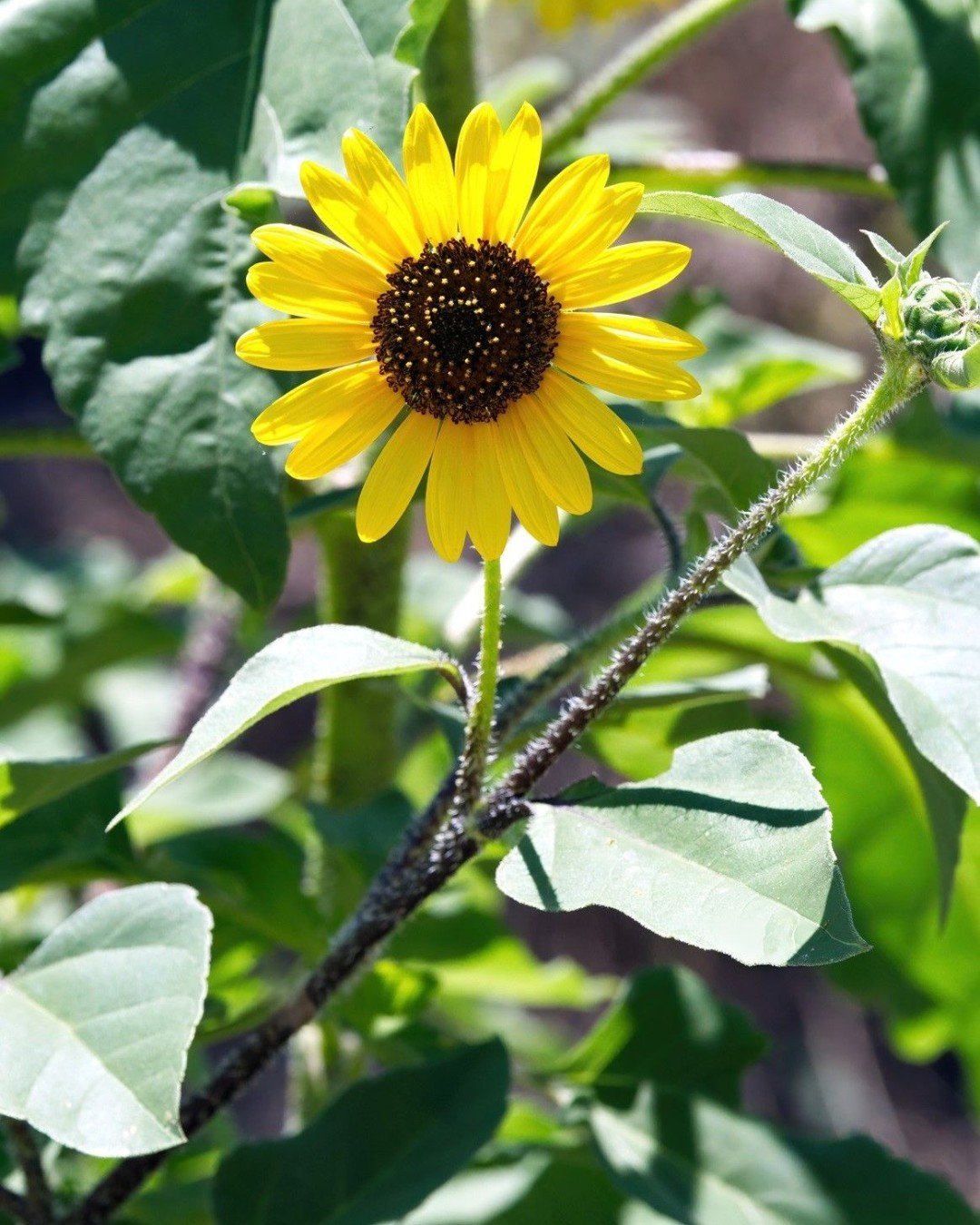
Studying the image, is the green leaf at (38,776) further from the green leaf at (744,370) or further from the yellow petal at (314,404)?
the green leaf at (744,370)

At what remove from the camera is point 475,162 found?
506 mm

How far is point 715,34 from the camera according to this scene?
364 centimetres

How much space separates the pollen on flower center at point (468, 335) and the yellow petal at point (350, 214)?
0.04ft

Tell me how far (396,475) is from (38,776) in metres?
0.18

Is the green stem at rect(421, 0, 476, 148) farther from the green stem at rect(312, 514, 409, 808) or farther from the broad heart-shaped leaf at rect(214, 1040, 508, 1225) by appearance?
the broad heart-shaped leaf at rect(214, 1040, 508, 1225)

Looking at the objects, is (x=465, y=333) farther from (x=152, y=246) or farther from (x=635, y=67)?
(x=635, y=67)

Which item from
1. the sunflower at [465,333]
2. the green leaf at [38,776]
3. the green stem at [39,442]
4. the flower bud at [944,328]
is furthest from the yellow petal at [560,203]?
the green stem at [39,442]

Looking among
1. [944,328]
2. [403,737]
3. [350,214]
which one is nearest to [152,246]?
[350,214]

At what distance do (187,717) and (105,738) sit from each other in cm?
49

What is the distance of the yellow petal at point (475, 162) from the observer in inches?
19.6

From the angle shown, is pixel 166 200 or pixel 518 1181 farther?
pixel 518 1181

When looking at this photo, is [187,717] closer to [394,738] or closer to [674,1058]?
[394,738]

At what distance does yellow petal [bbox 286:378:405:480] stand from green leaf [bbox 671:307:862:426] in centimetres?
44

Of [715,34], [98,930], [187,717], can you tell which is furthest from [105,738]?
[715,34]
